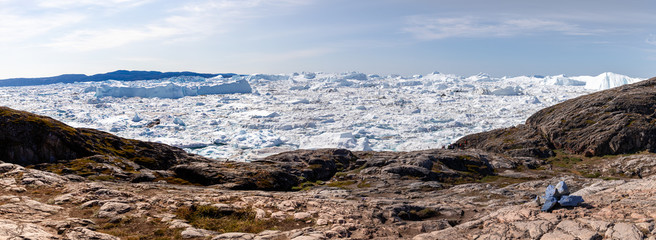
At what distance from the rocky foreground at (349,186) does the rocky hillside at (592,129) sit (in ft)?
0.55

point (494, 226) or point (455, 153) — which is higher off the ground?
point (494, 226)

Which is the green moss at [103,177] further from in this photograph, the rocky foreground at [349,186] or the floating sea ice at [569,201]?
the floating sea ice at [569,201]

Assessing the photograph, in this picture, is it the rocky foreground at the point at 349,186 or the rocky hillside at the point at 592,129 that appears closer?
the rocky foreground at the point at 349,186

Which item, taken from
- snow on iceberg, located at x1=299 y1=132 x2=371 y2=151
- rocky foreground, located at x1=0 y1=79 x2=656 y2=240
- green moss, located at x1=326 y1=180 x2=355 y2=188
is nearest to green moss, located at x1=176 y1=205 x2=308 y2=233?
rocky foreground, located at x1=0 y1=79 x2=656 y2=240

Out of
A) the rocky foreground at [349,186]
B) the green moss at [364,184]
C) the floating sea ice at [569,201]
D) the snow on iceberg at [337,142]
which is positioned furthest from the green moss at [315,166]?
the snow on iceberg at [337,142]

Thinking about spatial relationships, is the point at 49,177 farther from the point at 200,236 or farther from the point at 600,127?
the point at 600,127

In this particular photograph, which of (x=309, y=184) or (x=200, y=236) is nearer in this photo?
(x=200, y=236)

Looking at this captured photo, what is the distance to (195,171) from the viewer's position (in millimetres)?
27547

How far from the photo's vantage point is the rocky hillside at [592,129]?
36.8m

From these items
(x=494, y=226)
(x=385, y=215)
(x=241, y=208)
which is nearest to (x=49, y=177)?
(x=241, y=208)

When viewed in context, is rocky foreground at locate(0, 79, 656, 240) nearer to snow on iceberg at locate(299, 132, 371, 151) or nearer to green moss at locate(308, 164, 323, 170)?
green moss at locate(308, 164, 323, 170)

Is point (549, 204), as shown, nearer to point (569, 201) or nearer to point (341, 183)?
point (569, 201)

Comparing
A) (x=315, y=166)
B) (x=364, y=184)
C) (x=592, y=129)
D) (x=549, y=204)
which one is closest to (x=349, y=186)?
(x=364, y=184)

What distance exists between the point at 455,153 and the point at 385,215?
97.0 feet
